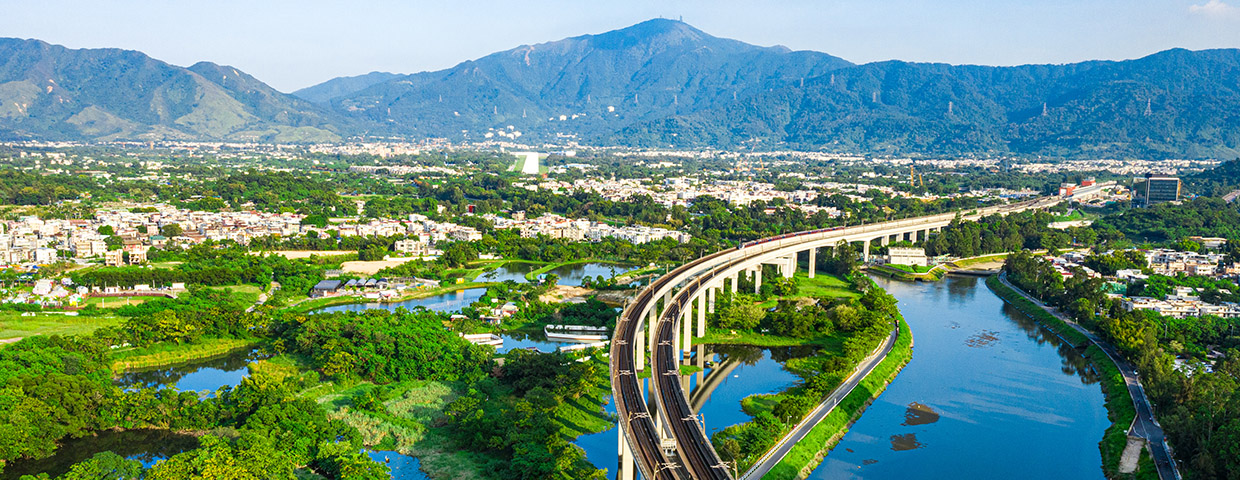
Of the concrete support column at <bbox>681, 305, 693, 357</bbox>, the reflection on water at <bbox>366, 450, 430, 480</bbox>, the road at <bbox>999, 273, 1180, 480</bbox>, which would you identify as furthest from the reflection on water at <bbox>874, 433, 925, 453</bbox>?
the reflection on water at <bbox>366, 450, 430, 480</bbox>

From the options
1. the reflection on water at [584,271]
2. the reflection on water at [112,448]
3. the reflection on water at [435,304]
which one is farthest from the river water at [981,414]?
the reflection on water at [435,304]

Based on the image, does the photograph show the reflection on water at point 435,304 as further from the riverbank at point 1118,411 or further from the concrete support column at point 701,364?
the riverbank at point 1118,411

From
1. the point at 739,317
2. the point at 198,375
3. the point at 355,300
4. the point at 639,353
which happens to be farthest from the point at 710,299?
the point at 198,375

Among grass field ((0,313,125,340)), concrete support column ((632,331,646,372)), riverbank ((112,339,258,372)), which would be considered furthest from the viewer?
grass field ((0,313,125,340))

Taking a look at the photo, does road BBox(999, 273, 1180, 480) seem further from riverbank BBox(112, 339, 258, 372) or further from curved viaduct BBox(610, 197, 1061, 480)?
riverbank BBox(112, 339, 258, 372)

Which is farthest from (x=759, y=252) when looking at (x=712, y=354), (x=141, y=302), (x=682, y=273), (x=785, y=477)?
(x=141, y=302)

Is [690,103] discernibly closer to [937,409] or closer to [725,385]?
[725,385]
